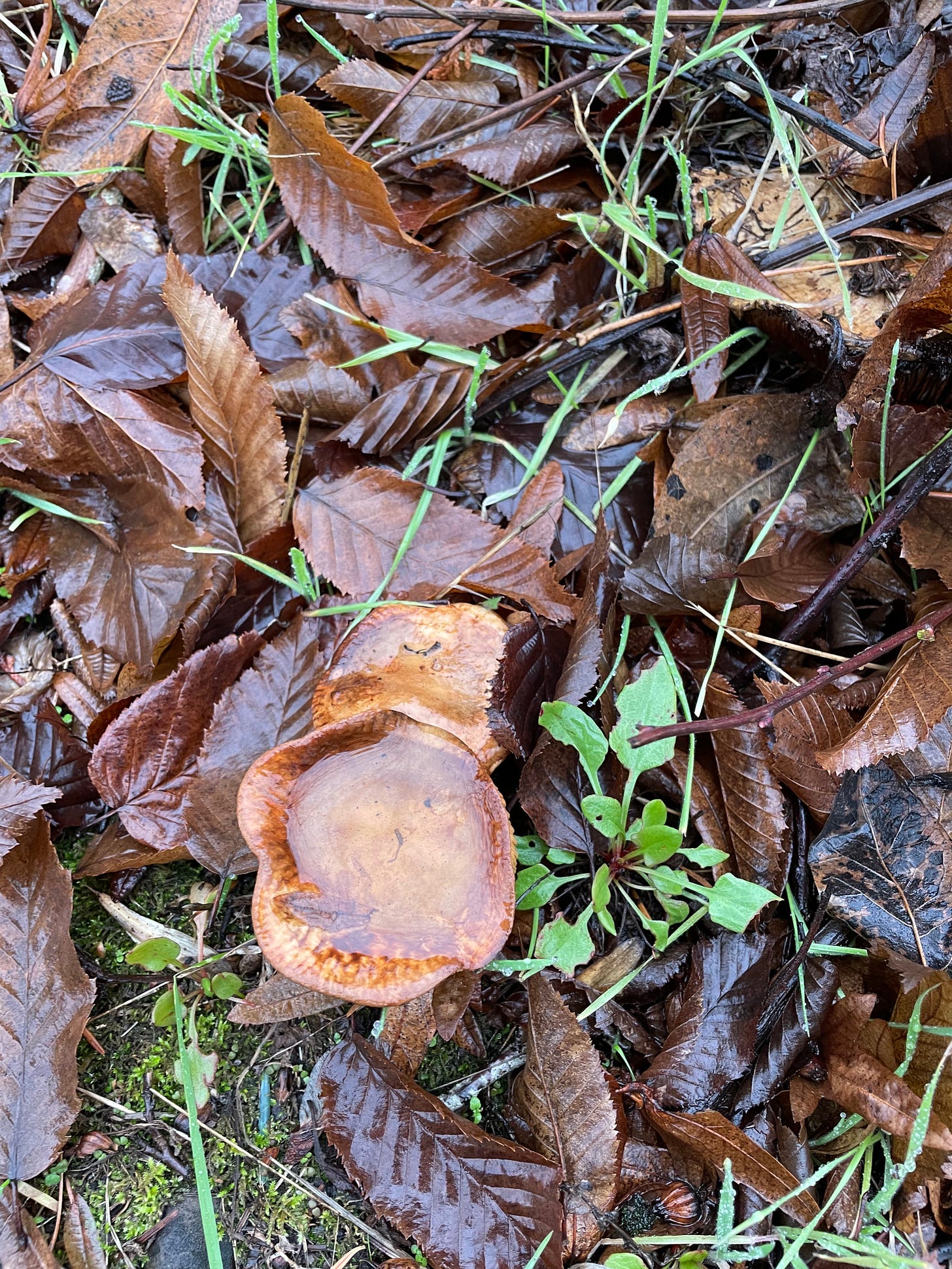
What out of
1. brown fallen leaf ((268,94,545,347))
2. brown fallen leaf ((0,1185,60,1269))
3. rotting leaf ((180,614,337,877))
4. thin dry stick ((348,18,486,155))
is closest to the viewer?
brown fallen leaf ((0,1185,60,1269))

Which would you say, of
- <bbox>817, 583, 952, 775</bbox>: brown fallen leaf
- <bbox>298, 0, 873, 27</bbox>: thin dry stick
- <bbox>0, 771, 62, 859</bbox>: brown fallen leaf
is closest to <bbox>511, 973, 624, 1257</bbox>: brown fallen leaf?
<bbox>817, 583, 952, 775</bbox>: brown fallen leaf

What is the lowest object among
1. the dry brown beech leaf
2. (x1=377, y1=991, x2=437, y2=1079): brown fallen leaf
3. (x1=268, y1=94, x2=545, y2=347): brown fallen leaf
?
(x1=377, y1=991, x2=437, y2=1079): brown fallen leaf

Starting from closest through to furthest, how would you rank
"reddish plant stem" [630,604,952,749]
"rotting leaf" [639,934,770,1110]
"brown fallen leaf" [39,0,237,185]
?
"reddish plant stem" [630,604,952,749] < "rotting leaf" [639,934,770,1110] < "brown fallen leaf" [39,0,237,185]

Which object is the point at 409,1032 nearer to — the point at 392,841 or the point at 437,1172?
the point at 437,1172

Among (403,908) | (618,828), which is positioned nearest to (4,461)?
(403,908)

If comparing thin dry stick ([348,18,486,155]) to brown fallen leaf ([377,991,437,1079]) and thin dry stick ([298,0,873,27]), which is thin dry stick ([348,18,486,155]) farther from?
brown fallen leaf ([377,991,437,1079])
